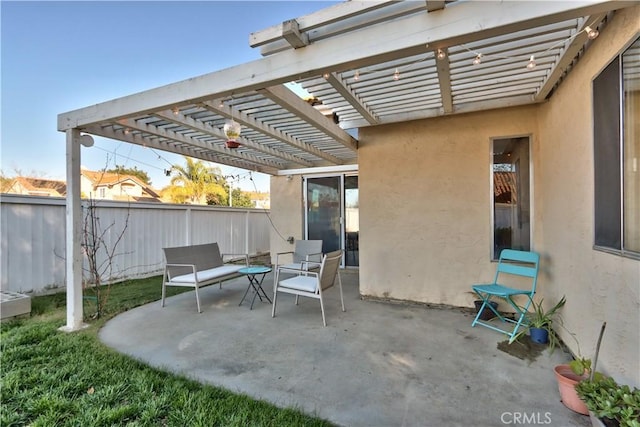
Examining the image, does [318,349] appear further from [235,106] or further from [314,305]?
[235,106]

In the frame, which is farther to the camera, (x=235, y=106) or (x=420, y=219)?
(x=420, y=219)

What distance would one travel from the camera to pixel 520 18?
155 cm

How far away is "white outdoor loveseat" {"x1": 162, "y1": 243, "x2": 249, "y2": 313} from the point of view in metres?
4.11

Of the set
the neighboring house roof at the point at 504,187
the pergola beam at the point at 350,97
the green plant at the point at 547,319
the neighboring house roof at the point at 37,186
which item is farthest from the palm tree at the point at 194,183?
the green plant at the point at 547,319

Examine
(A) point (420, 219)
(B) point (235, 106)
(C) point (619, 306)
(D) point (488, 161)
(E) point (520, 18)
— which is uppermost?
(B) point (235, 106)

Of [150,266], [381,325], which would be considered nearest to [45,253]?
[150,266]

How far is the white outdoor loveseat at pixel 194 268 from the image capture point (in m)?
4.11

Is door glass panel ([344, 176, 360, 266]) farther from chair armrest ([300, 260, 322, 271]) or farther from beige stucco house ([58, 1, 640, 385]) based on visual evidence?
chair armrest ([300, 260, 322, 271])

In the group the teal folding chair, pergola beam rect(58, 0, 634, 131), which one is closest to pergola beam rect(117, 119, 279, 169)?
pergola beam rect(58, 0, 634, 131)

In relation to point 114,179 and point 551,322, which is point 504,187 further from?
point 114,179

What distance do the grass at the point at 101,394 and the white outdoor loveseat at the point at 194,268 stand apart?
4.23 ft

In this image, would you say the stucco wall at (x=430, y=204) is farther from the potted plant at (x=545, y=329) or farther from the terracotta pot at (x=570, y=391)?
the terracotta pot at (x=570, y=391)

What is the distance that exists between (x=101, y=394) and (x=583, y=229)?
149 inches

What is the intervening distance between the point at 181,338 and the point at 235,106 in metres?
2.59
